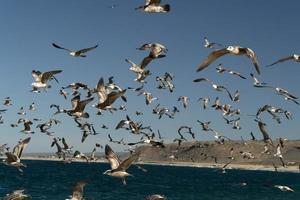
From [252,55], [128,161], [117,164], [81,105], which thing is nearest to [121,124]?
[81,105]

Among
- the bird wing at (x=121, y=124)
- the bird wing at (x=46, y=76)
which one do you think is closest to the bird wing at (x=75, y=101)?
the bird wing at (x=46, y=76)

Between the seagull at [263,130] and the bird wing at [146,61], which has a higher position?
the bird wing at [146,61]

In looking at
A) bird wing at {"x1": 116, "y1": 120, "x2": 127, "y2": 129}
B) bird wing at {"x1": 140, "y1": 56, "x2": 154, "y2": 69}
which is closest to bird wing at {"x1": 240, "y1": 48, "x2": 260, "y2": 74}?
bird wing at {"x1": 140, "y1": 56, "x2": 154, "y2": 69}

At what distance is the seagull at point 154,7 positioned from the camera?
18172 millimetres

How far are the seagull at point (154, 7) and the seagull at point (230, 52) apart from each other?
4.05 meters

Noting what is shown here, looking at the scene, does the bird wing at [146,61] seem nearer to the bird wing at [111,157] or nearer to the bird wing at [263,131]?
the bird wing at [111,157]

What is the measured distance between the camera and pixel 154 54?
2053 cm

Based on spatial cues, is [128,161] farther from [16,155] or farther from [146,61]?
[16,155]

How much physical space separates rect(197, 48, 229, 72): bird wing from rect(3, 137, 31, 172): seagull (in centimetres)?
1121

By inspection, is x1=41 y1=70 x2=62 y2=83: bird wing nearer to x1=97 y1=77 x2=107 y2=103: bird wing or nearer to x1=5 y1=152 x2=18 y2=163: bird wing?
x1=97 y1=77 x2=107 y2=103: bird wing

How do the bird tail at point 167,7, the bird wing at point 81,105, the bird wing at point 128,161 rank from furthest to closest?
the bird wing at point 81,105 < the bird tail at point 167,7 < the bird wing at point 128,161

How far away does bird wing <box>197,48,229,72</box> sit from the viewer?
1260 centimetres

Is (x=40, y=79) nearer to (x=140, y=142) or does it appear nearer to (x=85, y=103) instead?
(x=85, y=103)

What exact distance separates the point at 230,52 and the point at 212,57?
1.06 metres
